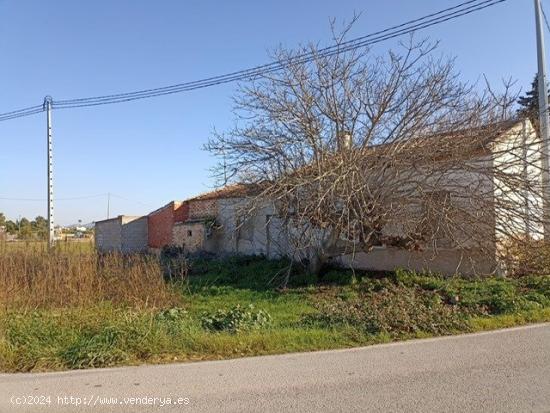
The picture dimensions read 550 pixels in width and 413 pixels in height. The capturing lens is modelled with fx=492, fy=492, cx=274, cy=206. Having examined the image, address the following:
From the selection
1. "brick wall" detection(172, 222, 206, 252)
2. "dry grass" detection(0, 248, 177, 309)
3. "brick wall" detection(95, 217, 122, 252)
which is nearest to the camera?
"dry grass" detection(0, 248, 177, 309)

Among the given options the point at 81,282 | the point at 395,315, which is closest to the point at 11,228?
the point at 81,282

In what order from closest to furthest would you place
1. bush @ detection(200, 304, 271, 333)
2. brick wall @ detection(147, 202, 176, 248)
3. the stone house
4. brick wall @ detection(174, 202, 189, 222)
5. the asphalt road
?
1. the asphalt road
2. bush @ detection(200, 304, 271, 333)
3. the stone house
4. brick wall @ detection(174, 202, 189, 222)
5. brick wall @ detection(147, 202, 176, 248)

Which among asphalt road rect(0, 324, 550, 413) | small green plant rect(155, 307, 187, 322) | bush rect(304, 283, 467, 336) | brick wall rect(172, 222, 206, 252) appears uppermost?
brick wall rect(172, 222, 206, 252)

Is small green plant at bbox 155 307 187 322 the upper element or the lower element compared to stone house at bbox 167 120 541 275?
lower

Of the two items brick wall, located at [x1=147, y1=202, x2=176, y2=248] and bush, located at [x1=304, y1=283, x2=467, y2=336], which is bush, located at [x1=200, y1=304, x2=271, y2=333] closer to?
bush, located at [x1=304, y1=283, x2=467, y2=336]

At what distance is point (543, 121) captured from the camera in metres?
12.4

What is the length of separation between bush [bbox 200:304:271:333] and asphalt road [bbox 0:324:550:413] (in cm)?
138

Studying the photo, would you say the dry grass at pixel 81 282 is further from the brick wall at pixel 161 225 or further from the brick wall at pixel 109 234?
the brick wall at pixel 109 234

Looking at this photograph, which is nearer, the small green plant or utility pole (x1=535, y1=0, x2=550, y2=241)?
the small green plant

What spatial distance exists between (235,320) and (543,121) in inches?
378

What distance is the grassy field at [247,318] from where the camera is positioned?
612 centimetres

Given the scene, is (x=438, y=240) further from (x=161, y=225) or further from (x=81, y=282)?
(x=161, y=225)

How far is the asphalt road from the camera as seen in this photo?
14.6 feet

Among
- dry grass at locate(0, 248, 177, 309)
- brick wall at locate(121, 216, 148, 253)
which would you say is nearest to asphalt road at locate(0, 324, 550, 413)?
dry grass at locate(0, 248, 177, 309)
